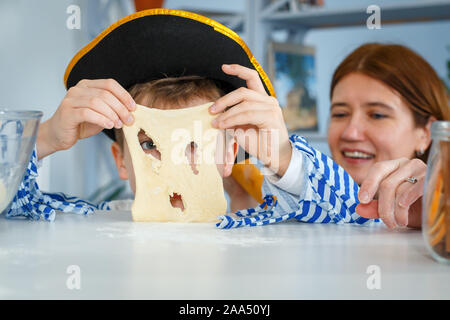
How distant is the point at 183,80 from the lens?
949mm

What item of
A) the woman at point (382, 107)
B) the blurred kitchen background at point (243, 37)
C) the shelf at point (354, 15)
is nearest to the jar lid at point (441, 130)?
the woman at point (382, 107)

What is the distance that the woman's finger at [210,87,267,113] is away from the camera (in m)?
0.77

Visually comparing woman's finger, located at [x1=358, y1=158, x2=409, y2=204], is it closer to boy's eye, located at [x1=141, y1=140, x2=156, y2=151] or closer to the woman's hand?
the woman's hand

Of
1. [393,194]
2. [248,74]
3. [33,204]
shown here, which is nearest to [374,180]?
[393,194]

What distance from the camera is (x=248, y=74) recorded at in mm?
802

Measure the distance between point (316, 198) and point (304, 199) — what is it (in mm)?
21

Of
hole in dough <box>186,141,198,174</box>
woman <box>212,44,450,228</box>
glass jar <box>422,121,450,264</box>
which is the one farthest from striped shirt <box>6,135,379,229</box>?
woman <box>212,44,450,228</box>

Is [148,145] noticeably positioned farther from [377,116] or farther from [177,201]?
[377,116]

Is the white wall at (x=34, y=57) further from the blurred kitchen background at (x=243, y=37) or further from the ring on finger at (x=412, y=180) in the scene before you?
the ring on finger at (x=412, y=180)

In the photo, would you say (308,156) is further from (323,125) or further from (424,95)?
(323,125)

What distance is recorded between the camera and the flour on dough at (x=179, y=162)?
80 centimetres

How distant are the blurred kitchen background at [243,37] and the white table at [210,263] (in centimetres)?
183

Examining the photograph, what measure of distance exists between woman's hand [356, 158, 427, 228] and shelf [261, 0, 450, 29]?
1616 millimetres
